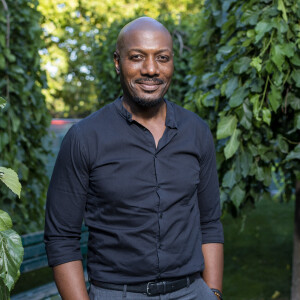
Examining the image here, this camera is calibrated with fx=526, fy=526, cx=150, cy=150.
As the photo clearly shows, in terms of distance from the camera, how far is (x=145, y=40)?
1904 millimetres

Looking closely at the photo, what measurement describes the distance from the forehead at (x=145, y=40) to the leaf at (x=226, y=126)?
1.17m

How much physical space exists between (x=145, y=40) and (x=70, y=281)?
901 millimetres

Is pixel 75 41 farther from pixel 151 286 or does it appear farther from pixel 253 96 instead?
pixel 151 286

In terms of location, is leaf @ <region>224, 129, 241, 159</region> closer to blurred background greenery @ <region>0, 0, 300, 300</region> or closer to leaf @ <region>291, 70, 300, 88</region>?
blurred background greenery @ <region>0, 0, 300, 300</region>

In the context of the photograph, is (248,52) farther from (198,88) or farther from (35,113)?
(35,113)

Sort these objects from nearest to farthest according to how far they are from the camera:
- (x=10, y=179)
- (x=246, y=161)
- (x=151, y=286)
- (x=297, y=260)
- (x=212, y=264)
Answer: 1. (x=10, y=179)
2. (x=151, y=286)
3. (x=212, y=264)
4. (x=246, y=161)
5. (x=297, y=260)

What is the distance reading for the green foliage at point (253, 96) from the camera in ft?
9.54

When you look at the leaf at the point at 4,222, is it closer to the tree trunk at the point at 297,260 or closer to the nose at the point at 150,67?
the nose at the point at 150,67

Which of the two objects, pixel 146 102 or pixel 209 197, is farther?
pixel 209 197

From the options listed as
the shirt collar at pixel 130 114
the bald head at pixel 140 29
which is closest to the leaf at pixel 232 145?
the shirt collar at pixel 130 114

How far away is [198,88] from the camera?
3.59 metres

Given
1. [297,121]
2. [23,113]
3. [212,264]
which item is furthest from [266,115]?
[23,113]

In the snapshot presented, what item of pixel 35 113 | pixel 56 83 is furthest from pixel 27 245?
pixel 56 83

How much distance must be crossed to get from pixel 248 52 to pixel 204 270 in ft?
4.76
